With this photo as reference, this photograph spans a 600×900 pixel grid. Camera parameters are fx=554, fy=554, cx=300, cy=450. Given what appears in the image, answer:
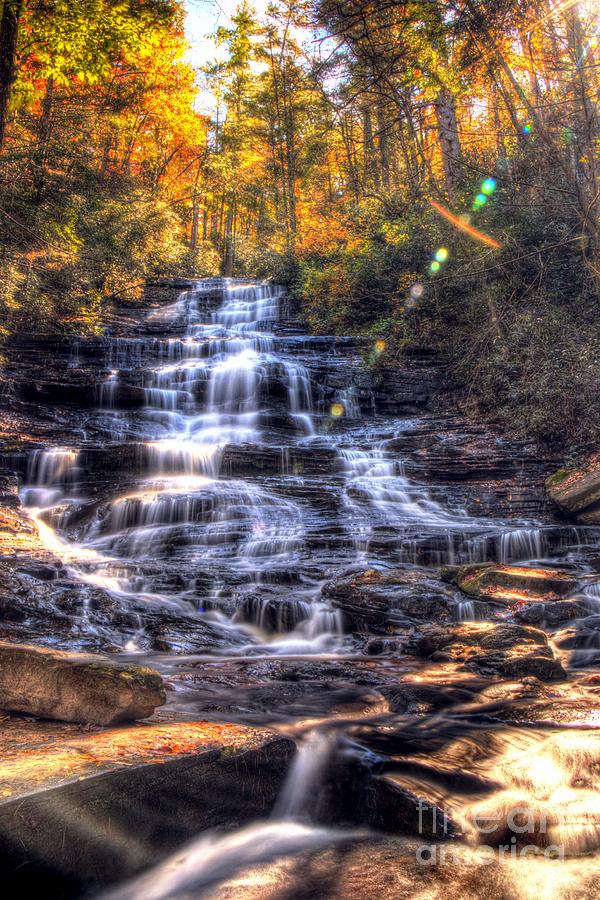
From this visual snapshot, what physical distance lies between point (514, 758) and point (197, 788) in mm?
2179

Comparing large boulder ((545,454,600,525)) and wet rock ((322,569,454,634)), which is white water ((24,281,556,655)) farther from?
large boulder ((545,454,600,525))

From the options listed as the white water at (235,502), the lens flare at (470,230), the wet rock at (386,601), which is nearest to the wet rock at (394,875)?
the white water at (235,502)

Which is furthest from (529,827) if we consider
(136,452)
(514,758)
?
(136,452)

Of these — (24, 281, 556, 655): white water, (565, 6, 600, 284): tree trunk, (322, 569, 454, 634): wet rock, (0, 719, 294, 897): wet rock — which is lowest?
(0, 719, 294, 897): wet rock

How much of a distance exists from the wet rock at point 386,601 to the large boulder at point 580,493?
13.6 ft

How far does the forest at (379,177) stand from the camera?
6.85 m

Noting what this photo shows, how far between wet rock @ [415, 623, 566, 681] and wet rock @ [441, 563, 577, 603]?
1.01 meters

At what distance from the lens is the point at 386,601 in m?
6.90

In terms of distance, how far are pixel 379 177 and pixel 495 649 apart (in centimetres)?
1906

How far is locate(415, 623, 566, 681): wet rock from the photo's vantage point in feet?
16.8

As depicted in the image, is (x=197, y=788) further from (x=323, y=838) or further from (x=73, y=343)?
(x=73, y=343)

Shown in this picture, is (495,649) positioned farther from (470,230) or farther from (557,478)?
(470,230)

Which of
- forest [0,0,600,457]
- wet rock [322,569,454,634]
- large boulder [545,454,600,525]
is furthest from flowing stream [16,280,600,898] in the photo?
forest [0,0,600,457]

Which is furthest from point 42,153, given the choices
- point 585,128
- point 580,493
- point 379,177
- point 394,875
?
point 394,875
